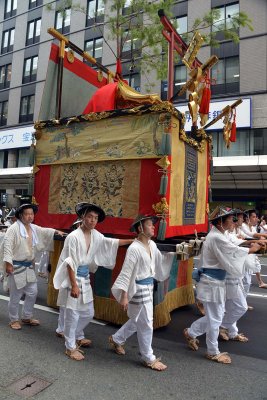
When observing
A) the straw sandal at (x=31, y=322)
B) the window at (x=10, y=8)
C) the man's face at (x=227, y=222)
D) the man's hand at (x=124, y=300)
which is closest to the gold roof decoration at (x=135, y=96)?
the man's face at (x=227, y=222)

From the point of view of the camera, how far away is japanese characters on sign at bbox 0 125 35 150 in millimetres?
25084

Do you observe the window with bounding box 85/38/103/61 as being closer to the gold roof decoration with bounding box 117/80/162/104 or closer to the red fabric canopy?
the red fabric canopy

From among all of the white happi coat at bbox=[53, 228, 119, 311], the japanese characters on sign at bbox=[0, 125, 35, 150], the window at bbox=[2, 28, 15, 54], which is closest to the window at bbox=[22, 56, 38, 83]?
the window at bbox=[2, 28, 15, 54]

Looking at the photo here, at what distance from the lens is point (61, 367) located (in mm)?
3537

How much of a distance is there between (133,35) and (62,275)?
28.2 ft

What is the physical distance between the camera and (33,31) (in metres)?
27.0

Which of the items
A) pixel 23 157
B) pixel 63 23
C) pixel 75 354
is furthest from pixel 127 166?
pixel 63 23

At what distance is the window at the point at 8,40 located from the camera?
→ 1121 inches

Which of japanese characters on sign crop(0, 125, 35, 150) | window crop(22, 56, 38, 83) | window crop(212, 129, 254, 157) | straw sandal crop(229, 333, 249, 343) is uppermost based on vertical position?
window crop(22, 56, 38, 83)

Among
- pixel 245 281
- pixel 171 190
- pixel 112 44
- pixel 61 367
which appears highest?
pixel 112 44

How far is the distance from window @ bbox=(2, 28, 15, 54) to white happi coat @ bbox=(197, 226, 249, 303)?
98.1 feet

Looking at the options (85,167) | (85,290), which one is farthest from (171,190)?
(85,290)

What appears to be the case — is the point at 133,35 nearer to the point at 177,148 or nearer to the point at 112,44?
the point at 177,148

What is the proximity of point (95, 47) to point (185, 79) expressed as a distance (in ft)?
26.0
